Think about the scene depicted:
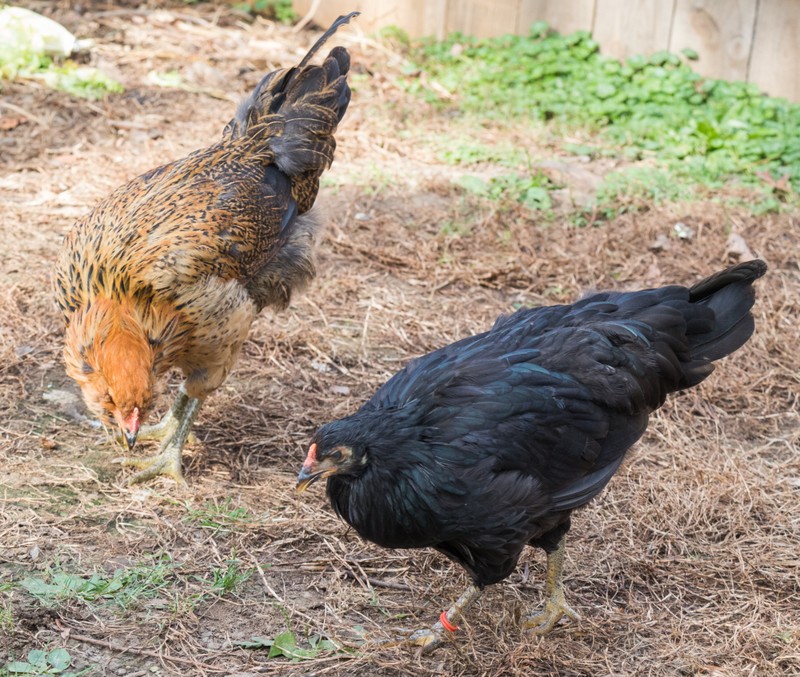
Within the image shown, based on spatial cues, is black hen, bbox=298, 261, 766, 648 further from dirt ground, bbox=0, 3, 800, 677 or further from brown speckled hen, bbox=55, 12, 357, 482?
brown speckled hen, bbox=55, 12, 357, 482

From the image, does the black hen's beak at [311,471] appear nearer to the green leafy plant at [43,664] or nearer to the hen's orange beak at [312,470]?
the hen's orange beak at [312,470]

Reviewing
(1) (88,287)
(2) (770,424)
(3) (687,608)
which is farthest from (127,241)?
(2) (770,424)

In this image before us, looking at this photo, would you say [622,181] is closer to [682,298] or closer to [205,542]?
[682,298]

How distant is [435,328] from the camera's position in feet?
18.8

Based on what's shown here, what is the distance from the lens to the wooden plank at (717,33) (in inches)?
310

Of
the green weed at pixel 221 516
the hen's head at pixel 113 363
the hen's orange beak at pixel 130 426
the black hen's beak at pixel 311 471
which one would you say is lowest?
the green weed at pixel 221 516

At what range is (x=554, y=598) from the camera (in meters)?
3.81

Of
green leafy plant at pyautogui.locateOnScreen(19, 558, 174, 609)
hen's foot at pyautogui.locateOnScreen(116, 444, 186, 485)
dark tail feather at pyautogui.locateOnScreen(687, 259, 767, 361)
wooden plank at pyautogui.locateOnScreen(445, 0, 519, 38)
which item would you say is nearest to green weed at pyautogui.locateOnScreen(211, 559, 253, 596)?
green leafy plant at pyautogui.locateOnScreen(19, 558, 174, 609)

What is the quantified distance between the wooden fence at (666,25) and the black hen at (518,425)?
475cm

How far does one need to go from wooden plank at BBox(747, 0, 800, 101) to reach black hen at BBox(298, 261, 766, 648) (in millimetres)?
4707

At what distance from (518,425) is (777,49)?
5.76 m

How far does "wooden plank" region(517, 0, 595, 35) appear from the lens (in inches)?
342

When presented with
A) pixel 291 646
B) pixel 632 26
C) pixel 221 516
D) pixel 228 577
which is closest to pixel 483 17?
pixel 632 26

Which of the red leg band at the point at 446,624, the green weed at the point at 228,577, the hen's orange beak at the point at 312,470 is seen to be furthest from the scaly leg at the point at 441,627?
the hen's orange beak at the point at 312,470
